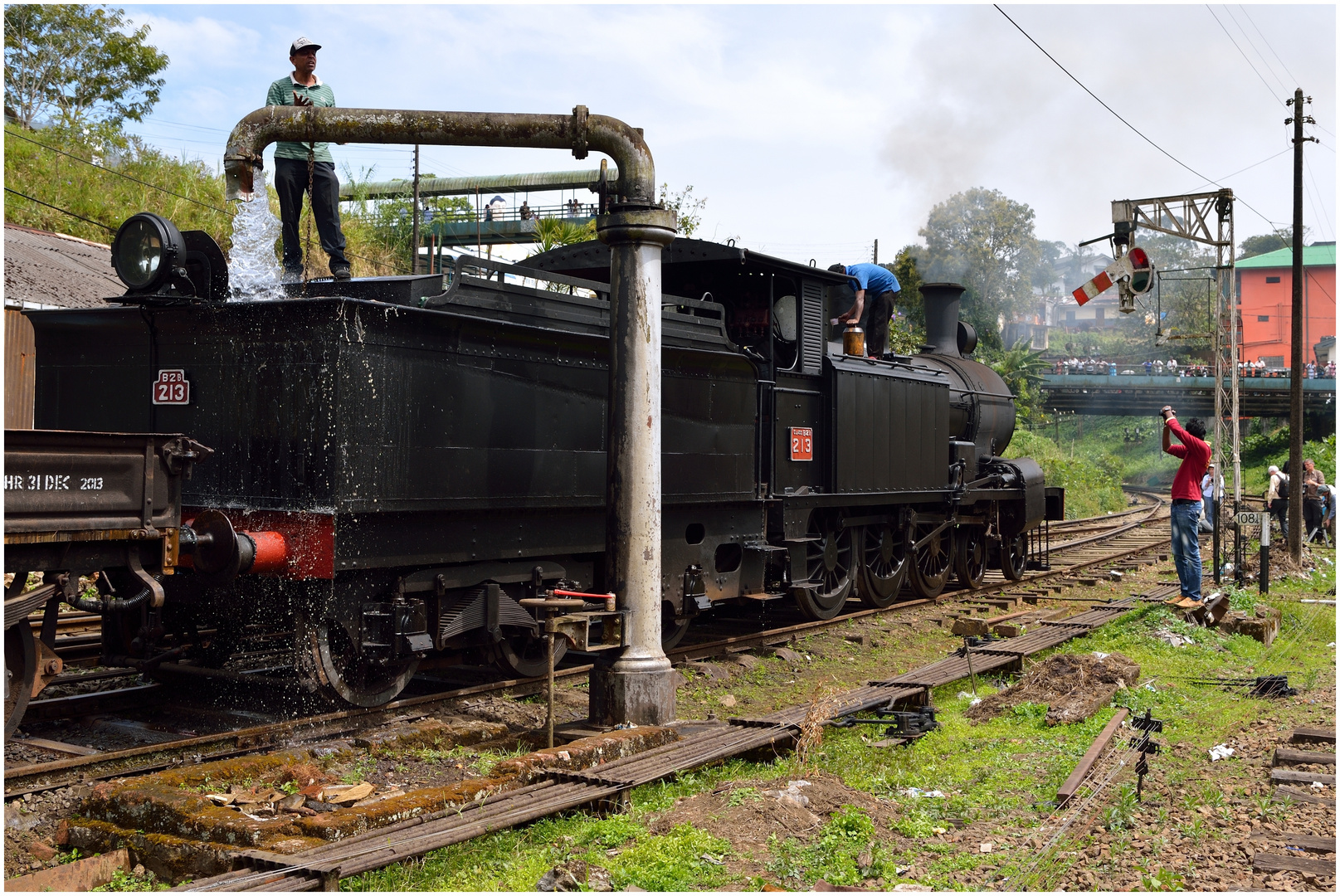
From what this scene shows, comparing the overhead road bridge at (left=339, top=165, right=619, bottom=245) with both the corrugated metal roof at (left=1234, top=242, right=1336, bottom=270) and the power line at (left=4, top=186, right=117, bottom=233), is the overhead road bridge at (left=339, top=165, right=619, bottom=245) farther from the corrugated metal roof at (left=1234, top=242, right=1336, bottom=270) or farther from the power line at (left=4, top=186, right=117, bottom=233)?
the corrugated metal roof at (left=1234, top=242, right=1336, bottom=270)

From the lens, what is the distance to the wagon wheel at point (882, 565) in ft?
40.4

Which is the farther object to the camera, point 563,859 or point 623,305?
point 623,305

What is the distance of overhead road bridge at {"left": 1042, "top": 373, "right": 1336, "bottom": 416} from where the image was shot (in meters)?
45.5

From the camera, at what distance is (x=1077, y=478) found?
34.3 metres

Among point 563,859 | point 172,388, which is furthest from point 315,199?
point 563,859

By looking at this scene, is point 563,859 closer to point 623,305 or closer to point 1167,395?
point 623,305

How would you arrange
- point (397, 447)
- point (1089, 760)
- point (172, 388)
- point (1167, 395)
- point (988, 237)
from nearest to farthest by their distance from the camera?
point (1089, 760), point (397, 447), point (172, 388), point (1167, 395), point (988, 237)

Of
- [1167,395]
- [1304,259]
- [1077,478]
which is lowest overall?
[1077,478]

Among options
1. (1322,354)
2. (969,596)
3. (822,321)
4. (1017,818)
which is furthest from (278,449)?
(1322,354)

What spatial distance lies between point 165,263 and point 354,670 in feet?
8.69

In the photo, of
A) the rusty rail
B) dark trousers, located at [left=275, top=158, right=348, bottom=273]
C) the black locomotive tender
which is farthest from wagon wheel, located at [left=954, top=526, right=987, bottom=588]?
dark trousers, located at [left=275, top=158, right=348, bottom=273]

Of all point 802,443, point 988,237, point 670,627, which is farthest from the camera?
point 988,237

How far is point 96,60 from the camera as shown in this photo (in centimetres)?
3072

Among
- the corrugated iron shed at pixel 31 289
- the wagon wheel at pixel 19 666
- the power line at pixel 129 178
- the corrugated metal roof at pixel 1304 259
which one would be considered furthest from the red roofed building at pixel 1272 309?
the wagon wheel at pixel 19 666
